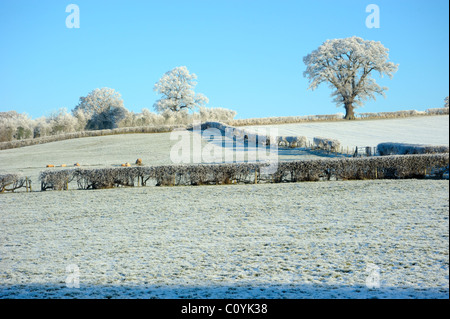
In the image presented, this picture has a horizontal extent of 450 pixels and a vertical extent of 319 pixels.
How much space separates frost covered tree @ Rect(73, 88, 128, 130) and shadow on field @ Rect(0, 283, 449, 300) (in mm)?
70790

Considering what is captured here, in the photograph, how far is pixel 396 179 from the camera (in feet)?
71.6

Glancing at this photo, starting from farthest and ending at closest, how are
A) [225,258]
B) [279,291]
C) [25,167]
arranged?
[25,167], [225,258], [279,291]

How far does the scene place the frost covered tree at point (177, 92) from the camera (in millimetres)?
75688

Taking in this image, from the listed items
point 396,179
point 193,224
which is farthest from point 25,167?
point 396,179

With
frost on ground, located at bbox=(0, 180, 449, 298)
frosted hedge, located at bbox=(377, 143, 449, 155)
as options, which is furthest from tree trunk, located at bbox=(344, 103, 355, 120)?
frost on ground, located at bbox=(0, 180, 449, 298)

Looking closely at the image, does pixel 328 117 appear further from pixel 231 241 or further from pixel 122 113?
pixel 231 241

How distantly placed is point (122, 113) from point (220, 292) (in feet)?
242

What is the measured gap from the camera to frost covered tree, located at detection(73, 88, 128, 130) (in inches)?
3038

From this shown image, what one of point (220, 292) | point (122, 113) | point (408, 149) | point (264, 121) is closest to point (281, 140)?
point (408, 149)

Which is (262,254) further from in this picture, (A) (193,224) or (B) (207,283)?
(A) (193,224)

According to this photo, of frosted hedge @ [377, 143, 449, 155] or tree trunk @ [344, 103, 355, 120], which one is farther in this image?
tree trunk @ [344, 103, 355, 120]

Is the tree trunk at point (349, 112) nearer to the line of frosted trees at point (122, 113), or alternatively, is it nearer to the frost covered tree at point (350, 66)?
the frost covered tree at point (350, 66)

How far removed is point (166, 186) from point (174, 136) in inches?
1257

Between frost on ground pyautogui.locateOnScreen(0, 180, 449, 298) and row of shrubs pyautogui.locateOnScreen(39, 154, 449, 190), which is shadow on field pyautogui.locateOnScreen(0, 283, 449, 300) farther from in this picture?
row of shrubs pyautogui.locateOnScreen(39, 154, 449, 190)
